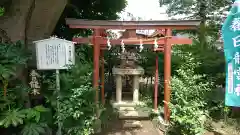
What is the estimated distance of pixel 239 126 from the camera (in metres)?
5.56

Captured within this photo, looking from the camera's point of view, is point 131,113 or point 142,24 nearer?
point 142,24

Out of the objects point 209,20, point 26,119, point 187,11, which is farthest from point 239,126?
point 187,11

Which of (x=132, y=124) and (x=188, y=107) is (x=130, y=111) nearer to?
(x=132, y=124)

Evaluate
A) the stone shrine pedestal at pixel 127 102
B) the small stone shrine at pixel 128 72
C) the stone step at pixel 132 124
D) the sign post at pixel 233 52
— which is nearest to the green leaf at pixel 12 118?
the stone step at pixel 132 124

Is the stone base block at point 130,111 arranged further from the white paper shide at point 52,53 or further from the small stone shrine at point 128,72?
the white paper shide at point 52,53

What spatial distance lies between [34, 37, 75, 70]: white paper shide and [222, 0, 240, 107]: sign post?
9.88 feet

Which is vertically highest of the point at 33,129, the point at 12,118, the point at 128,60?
the point at 128,60

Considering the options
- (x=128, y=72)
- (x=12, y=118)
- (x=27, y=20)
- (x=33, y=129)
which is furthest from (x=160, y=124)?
(x=27, y=20)

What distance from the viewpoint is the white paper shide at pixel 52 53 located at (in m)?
4.47

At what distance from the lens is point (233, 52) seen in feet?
11.5

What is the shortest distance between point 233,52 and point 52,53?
3345 mm

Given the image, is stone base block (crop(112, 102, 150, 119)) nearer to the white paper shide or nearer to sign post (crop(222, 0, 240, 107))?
the white paper shide

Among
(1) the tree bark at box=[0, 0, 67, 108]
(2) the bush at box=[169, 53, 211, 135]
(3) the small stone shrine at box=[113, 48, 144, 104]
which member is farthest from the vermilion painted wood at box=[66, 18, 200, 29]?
(3) the small stone shrine at box=[113, 48, 144, 104]

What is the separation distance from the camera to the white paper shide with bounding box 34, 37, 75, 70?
4469mm
